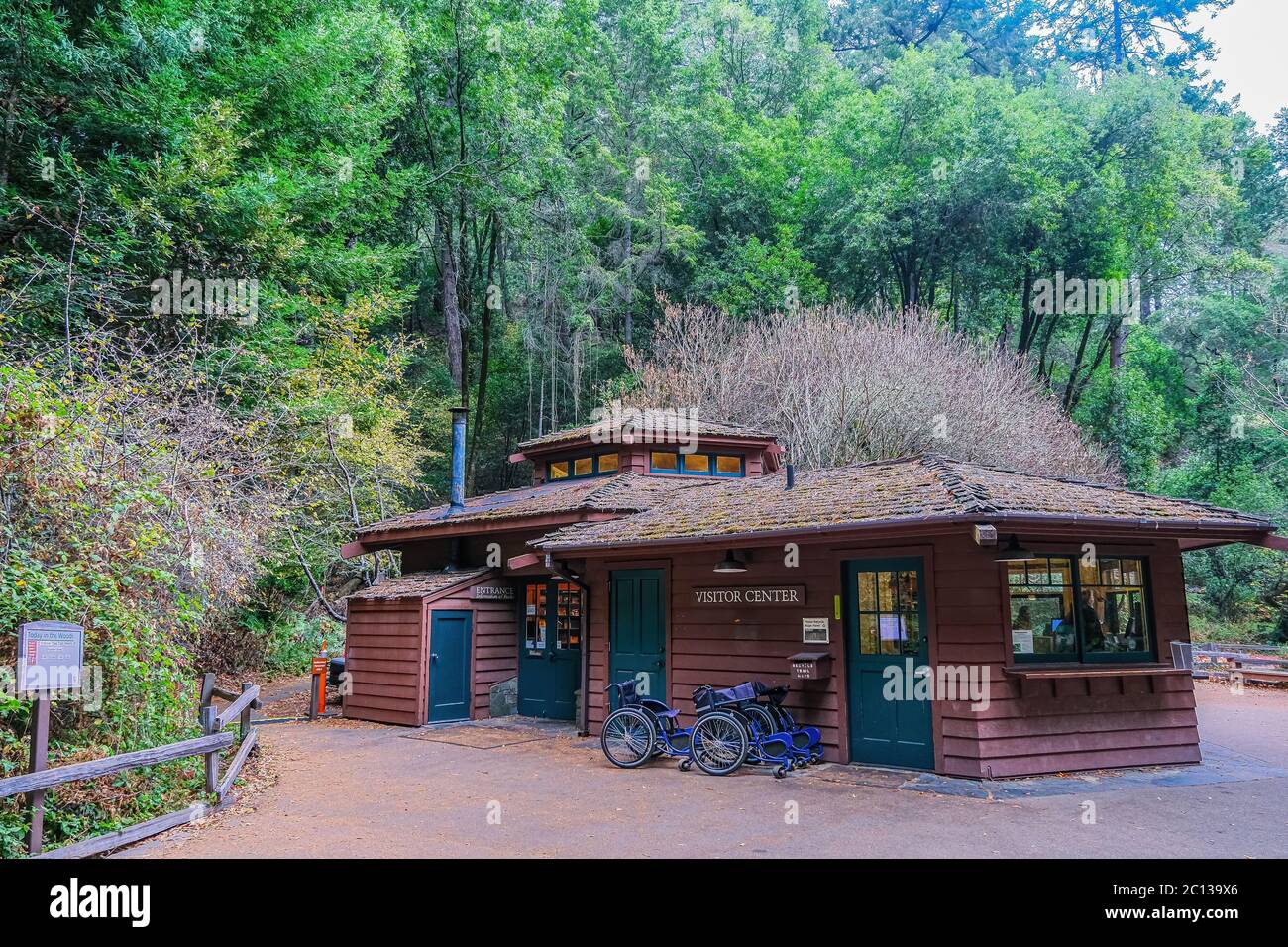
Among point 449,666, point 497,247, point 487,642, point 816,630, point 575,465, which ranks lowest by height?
point 449,666

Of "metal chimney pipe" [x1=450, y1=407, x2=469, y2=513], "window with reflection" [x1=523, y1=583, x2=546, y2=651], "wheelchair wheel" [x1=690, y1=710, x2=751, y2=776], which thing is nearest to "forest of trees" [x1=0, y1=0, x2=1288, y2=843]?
"metal chimney pipe" [x1=450, y1=407, x2=469, y2=513]

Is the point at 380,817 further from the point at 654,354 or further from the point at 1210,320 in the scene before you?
the point at 1210,320

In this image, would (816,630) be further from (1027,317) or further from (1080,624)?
(1027,317)

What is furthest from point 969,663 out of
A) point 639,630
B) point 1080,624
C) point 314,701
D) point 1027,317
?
point 1027,317

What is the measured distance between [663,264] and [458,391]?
770 cm

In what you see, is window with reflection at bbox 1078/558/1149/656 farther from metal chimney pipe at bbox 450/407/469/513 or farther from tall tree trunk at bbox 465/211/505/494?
tall tree trunk at bbox 465/211/505/494

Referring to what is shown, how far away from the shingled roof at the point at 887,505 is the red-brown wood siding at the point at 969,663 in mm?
423

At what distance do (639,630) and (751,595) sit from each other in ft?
5.85

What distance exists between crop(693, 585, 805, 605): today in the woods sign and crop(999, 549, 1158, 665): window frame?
2.09 metres

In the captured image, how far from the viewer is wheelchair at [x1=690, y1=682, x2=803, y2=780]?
325 inches

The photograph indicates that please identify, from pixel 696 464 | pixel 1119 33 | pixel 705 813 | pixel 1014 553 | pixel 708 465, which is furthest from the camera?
pixel 1119 33

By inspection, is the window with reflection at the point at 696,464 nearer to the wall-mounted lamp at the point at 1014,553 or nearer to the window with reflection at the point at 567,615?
the window with reflection at the point at 567,615

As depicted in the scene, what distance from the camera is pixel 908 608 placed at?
8352 mm

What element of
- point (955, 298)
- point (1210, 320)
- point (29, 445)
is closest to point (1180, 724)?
point (29, 445)
